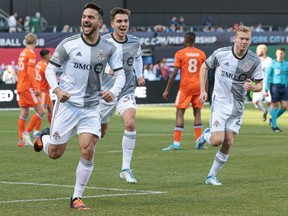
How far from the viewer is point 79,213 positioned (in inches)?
426

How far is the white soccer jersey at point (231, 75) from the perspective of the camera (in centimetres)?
1364

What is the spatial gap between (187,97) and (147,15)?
98.6 ft

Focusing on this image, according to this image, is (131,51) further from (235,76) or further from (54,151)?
(54,151)

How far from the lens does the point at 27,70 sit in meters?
21.6

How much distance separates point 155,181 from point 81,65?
3.26 m

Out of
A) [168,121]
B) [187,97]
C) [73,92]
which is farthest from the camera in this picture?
[168,121]

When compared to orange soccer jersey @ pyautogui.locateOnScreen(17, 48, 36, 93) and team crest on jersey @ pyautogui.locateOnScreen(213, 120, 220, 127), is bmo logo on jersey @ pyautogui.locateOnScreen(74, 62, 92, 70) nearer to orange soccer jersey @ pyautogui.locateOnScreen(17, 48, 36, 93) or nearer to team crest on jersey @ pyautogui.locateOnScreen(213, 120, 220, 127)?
team crest on jersey @ pyautogui.locateOnScreen(213, 120, 220, 127)

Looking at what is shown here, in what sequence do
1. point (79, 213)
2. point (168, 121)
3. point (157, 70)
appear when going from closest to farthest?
1. point (79, 213)
2. point (168, 121)
3. point (157, 70)

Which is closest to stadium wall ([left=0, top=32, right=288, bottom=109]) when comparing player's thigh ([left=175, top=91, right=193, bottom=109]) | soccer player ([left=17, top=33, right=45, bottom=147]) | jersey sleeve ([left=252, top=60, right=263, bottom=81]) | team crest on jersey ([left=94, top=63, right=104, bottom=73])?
soccer player ([left=17, top=33, right=45, bottom=147])

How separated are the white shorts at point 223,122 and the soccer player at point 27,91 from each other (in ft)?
Answer: 26.7

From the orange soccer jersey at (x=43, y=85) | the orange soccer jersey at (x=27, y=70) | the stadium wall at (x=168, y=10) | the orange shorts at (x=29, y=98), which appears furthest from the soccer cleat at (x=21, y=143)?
the stadium wall at (x=168, y=10)

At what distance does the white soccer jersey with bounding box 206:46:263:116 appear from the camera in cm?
1364

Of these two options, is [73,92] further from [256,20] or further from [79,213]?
[256,20]

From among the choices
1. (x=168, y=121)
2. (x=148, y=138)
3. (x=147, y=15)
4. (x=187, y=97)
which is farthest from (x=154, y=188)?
(x=147, y=15)
